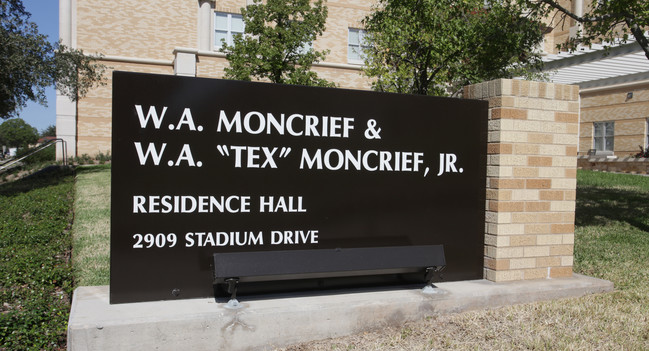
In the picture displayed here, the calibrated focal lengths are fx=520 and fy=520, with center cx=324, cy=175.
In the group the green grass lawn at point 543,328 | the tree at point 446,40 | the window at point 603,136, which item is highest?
the tree at point 446,40

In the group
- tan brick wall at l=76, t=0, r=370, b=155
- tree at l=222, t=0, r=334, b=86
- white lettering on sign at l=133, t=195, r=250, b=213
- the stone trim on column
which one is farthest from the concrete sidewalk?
the stone trim on column

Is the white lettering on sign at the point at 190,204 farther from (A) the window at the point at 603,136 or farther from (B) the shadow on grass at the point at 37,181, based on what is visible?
(A) the window at the point at 603,136

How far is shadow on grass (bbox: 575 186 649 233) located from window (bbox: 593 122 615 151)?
484 inches

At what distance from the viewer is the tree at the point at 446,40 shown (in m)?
10.9

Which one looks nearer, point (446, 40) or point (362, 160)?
point (362, 160)

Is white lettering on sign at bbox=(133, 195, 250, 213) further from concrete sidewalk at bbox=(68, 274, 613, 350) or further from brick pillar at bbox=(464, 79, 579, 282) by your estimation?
brick pillar at bbox=(464, 79, 579, 282)

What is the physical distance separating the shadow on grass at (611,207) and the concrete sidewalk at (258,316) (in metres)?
6.04

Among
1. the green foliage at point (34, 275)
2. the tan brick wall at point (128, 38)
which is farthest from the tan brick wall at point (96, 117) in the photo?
the green foliage at point (34, 275)

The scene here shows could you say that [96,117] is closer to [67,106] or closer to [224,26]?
[67,106]

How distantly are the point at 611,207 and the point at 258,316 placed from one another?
1001 cm

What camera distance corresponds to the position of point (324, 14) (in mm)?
15781

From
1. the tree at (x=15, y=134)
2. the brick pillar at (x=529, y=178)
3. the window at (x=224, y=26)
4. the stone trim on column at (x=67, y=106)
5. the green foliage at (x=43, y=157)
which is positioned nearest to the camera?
the brick pillar at (x=529, y=178)

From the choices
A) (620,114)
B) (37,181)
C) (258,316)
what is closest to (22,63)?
(37,181)

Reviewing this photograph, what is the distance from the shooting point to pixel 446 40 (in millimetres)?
10719
